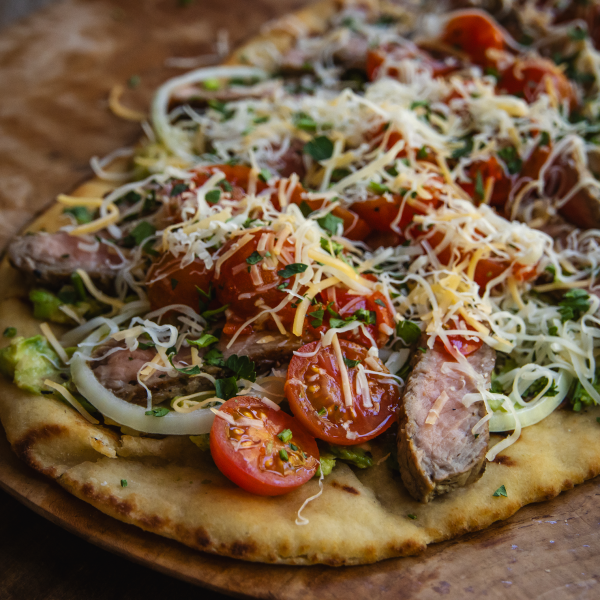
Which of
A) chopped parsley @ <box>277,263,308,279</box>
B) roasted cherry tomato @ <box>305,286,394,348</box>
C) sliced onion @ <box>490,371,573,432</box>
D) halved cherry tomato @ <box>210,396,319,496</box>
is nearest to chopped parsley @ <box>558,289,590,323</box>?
sliced onion @ <box>490,371,573,432</box>

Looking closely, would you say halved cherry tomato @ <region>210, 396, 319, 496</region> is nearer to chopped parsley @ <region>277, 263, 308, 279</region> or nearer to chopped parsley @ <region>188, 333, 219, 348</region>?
chopped parsley @ <region>188, 333, 219, 348</region>

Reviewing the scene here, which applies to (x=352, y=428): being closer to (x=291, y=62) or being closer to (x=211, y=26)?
(x=291, y=62)

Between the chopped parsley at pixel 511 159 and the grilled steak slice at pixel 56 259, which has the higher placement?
the chopped parsley at pixel 511 159

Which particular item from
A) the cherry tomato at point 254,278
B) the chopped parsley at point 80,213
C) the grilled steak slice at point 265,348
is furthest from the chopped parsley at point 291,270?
the chopped parsley at point 80,213

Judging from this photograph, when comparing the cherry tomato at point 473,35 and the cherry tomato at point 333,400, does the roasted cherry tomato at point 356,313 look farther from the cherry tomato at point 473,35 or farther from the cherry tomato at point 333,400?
the cherry tomato at point 473,35

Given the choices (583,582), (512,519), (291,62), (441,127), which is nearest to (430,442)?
(512,519)

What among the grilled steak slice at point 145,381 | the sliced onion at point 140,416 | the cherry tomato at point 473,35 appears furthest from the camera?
the cherry tomato at point 473,35

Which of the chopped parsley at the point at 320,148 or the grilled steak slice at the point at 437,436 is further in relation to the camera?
the chopped parsley at the point at 320,148

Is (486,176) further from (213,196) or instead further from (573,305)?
(213,196)
